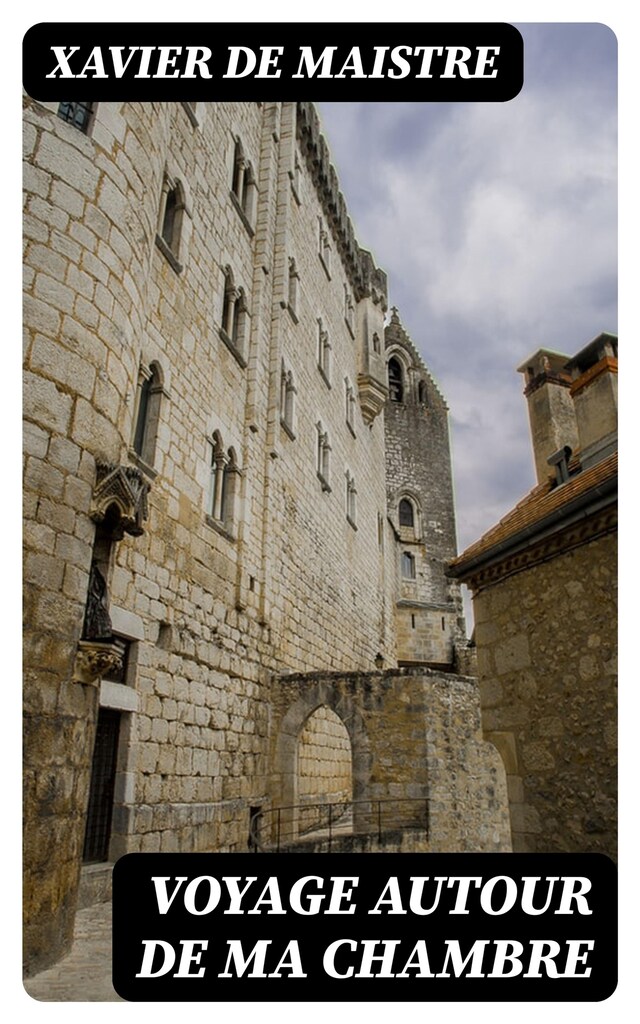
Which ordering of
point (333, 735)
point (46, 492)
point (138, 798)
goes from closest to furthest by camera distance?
point (46, 492)
point (138, 798)
point (333, 735)

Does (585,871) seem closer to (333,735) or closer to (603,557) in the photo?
(603,557)

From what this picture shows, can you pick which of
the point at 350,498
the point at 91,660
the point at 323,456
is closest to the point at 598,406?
the point at 91,660

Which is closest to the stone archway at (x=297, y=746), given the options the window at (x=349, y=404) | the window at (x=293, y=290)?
the window at (x=293, y=290)

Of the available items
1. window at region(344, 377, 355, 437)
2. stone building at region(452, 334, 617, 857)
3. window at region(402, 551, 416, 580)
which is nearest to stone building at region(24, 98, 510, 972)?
window at region(344, 377, 355, 437)

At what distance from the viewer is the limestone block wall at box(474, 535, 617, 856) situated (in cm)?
470

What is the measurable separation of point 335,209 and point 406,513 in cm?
1290

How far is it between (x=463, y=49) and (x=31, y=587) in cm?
395

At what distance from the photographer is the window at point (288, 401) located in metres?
13.9

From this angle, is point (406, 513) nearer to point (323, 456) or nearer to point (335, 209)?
point (323, 456)

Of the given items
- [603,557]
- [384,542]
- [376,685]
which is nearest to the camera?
[603,557]

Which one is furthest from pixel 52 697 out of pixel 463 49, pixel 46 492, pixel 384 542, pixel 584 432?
pixel 384 542

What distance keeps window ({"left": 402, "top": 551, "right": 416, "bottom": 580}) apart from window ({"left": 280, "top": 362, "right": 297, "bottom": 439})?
14.1 m

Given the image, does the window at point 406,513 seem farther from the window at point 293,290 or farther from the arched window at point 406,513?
the window at point 293,290

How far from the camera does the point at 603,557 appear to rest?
493cm
